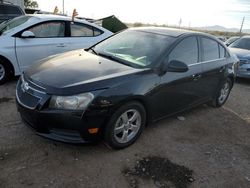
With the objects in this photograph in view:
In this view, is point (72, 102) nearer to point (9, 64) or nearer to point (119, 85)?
point (119, 85)

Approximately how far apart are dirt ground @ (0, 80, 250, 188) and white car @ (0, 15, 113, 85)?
128cm

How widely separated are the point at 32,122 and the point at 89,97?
31.6 inches

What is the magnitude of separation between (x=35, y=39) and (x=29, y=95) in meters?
3.09

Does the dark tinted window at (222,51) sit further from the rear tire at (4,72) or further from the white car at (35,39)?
the rear tire at (4,72)

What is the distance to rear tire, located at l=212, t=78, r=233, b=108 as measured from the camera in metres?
5.95

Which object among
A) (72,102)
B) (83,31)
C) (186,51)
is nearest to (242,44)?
(83,31)

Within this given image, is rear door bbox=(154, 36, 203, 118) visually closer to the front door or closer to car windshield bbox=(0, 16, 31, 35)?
the front door

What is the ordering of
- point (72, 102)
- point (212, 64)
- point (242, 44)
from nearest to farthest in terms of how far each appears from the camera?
point (72, 102)
point (212, 64)
point (242, 44)

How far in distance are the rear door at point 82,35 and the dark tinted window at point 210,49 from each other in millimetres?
3042

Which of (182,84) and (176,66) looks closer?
(176,66)

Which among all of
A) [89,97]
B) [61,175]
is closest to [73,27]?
[89,97]

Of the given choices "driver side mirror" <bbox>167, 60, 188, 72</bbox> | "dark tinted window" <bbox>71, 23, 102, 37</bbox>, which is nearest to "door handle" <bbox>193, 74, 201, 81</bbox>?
"driver side mirror" <bbox>167, 60, 188, 72</bbox>

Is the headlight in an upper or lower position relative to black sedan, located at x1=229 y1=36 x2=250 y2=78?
upper

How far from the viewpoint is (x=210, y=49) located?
545 cm
